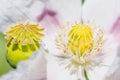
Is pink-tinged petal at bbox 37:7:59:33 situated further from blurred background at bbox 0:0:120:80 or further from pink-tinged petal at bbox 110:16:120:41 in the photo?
pink-tinged petal at bbox 110:16:120:41

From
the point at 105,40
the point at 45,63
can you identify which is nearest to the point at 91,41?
the point at 105,40

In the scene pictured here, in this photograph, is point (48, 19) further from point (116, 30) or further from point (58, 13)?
point (116, 30)

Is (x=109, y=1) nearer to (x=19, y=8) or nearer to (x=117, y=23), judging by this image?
(x=117, y=23)

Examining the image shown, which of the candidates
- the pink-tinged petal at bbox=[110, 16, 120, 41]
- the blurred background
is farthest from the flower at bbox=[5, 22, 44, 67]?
the pink-tinged petal at bbox=[110, 16, 120, 41]

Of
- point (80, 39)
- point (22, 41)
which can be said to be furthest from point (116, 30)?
point (22, 41)
